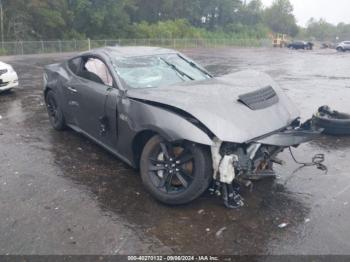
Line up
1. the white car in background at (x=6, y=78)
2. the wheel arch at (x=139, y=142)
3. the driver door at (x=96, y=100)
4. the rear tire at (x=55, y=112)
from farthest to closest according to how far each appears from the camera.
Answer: the white car in background at (x=6, y=78) → the rear tire at (x=55, y=112) → the driver door at (x=96, y=100) → the wheel arch at (x=139, y=142)

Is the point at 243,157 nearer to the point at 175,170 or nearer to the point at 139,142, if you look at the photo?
the point at 175,170

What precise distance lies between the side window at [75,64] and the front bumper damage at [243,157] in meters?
2.93

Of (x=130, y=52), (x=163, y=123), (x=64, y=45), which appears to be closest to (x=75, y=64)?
(x=130, y=52)

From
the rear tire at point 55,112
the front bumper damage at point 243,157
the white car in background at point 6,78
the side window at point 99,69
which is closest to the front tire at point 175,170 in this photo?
the front bumper damage at point 243,157

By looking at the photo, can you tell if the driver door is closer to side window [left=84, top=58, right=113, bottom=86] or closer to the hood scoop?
side window [left=84, top=58, right=113, bottom=86]

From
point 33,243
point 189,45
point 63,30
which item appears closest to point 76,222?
point 33,243

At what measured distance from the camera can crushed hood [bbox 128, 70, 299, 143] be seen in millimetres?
3652

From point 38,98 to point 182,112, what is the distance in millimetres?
7076

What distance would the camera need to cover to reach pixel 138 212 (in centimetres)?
387

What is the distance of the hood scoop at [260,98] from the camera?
4.06 m

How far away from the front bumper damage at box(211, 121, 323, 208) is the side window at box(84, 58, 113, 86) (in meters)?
1.87

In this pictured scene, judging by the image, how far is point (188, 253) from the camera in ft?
10.5

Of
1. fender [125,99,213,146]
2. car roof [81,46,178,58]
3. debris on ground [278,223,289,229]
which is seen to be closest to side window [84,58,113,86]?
car roof [81,46,178,58]

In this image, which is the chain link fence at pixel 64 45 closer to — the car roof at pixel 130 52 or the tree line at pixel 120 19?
the tree line at pixel 120 19
